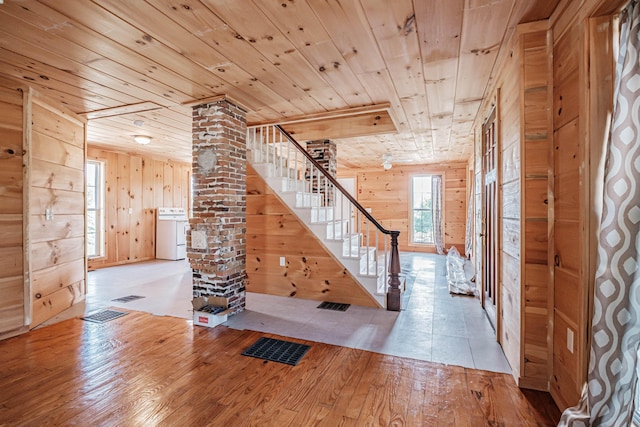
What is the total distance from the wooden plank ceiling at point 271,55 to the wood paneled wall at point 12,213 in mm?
354

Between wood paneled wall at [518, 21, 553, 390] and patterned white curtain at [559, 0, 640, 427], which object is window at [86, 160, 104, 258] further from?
patterned white curtain at [559, 0, 640, 427]

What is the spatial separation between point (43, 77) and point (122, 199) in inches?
166

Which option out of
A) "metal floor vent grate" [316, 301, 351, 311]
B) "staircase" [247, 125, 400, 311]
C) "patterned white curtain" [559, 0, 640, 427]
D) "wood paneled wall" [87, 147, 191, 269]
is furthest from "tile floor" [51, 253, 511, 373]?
"wood paneled wall" [87, 147, 191, 269]

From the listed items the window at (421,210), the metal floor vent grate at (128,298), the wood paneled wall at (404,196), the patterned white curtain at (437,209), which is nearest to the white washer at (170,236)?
the metal floor vent grate at (128,298)

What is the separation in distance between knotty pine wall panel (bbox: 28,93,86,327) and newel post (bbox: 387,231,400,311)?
12.4 feet

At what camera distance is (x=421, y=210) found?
321 inches

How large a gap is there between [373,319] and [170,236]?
5.58 meters

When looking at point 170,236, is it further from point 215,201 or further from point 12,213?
point 215,201

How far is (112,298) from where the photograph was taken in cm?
400

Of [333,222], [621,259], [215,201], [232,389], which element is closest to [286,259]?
[333,222]

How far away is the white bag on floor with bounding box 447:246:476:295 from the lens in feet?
13.8

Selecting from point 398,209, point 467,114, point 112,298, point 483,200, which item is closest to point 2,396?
point 112,298

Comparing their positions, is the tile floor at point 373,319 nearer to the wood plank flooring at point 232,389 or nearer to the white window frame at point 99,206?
the wood plank flooring at point 232,389

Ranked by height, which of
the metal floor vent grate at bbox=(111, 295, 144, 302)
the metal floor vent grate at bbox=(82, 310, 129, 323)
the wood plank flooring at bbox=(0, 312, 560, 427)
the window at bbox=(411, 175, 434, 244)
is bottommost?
the wood plank flooring at bbox=(0, 312, 560, 427)
